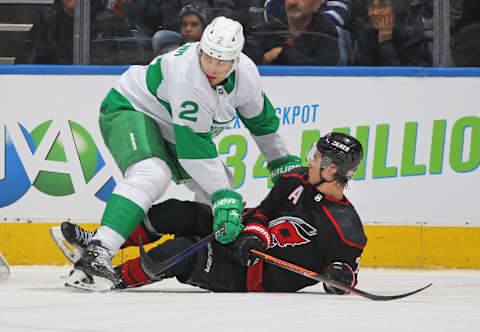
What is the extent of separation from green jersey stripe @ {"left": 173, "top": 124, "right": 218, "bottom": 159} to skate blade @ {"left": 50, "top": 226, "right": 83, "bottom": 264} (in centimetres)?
51

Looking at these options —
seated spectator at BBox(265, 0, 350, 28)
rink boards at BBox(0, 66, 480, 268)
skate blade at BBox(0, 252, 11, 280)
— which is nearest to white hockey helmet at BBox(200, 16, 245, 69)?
skate blade at BBox(0, 252, 11, 280)

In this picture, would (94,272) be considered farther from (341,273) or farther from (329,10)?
(329,10)

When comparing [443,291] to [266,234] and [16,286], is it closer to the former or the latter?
[266,234]

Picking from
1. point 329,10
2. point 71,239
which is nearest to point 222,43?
point 71,239

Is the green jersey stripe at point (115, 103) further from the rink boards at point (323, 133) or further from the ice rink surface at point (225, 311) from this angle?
the rink boards at point (323, 133)

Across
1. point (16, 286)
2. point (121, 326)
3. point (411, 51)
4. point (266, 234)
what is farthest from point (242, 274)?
point (411, 51)

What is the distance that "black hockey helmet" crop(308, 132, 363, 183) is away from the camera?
11.1 ft

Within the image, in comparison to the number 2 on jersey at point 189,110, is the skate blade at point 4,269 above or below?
below

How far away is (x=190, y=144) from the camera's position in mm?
3436

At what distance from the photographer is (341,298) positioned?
311 centimetres

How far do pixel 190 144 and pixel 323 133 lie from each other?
1.82 metres

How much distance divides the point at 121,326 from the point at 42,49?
3.35 m

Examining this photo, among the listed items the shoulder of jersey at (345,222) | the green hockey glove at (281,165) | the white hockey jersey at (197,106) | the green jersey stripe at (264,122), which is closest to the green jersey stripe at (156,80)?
the white hockey jersey at (197,106)

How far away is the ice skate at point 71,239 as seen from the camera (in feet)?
11.2
